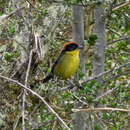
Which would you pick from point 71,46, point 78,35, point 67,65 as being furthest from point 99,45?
point 67,65

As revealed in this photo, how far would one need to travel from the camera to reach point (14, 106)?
2514 millimetres

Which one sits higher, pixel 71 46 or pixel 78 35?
pixel 78 35

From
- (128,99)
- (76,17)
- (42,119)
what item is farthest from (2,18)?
(128,99)

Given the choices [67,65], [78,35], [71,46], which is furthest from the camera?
[67,65]

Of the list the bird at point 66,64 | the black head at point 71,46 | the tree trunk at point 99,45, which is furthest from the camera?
the bird at point 66,64

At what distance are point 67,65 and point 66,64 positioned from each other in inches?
1.0

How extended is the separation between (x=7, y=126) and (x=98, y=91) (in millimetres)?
1270

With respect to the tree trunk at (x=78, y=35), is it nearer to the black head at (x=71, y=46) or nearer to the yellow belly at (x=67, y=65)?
the black head at (x=71, y=46)

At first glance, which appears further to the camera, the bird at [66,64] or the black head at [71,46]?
the bird at [66,64]

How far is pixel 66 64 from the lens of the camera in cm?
404

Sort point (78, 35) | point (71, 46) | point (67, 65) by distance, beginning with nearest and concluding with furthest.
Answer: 1. point (78, 35)
2. point (71, 46)
3. point (67, 65)

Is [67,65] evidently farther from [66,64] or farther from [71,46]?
[71,46]

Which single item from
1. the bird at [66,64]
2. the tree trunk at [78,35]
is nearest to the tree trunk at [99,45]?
the tree trunk at [78,35]

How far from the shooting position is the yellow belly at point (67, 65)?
12.9ft
